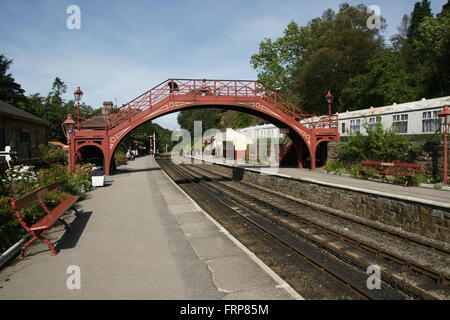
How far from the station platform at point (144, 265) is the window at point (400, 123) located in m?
14.5

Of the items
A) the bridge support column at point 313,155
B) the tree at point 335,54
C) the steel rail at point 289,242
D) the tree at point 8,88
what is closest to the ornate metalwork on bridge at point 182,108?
the bridge support column at point 313,155

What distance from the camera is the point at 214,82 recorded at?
803 inches

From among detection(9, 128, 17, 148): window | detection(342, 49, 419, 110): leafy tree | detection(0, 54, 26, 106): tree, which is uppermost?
detection(0, 54, 26, 106): tree

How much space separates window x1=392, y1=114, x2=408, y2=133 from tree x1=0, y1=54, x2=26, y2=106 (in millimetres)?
54132

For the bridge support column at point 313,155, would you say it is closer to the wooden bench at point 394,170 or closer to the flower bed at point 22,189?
the wooden bench at point 394,170

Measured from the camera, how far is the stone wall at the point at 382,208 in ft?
27.2

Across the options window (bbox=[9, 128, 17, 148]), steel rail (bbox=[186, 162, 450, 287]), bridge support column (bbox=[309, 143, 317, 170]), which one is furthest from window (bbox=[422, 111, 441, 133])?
window (bbox=[9, 128, 17, 148])

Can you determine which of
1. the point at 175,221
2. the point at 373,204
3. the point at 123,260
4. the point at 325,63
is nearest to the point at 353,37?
the point at 325,63

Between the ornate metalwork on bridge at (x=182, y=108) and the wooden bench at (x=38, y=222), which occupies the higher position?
the ornate metalwork on bridge at (x=182, y=108)

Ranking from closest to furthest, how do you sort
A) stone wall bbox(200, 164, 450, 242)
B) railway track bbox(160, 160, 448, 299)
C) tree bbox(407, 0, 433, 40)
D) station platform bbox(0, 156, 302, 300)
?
station platform bbox(0, 156, 302, 300) < railway track bbox(160, 160, 448, 299) < stone wall bbox(200, 164, 450, 242) < tree bbox(407, 0, 433, 40)

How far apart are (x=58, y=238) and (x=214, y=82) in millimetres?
15711

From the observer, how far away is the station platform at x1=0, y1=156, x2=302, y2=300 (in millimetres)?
4469

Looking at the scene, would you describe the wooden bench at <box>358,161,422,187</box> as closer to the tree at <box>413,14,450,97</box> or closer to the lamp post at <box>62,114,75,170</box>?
Result: the lamp post at <box>62,114,75,170</box>
